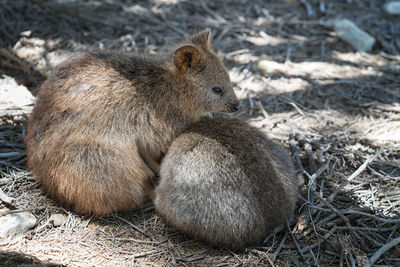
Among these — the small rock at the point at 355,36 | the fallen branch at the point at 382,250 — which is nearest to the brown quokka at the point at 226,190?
the fallen branch at the point at 382,250

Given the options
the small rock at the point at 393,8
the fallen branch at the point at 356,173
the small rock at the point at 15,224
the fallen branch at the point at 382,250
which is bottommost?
the fallen branch at the point at 382,250

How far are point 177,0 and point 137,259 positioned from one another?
6274 mm

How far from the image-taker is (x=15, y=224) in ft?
10.7

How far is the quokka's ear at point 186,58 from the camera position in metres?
3.86

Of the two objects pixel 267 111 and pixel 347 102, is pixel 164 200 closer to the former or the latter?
pixel 267 111

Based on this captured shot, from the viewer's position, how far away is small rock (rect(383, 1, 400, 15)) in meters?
7.99

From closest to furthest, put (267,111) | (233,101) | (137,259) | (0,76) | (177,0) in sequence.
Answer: (137,259)
(233,101)
(0,76)
(267,111)
(177,0)

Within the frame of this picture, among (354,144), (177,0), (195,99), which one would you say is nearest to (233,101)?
(195,99)

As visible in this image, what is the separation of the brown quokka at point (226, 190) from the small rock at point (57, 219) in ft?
3.02

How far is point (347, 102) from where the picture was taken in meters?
5.52

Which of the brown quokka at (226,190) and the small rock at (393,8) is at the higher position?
the small rock at (393,8)

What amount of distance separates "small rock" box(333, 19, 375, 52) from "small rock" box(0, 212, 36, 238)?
639cm

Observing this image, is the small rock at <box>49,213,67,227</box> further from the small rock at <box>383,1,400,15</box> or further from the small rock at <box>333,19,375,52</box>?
the small rock at <box>383,1,400,15</box>

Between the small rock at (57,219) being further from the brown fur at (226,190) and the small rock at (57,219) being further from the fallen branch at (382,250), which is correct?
the fallen branch at (382,250)
